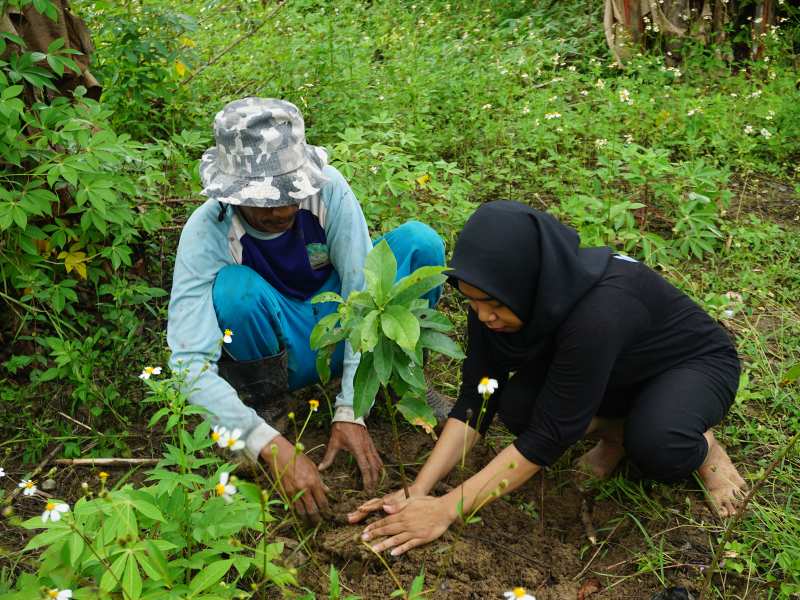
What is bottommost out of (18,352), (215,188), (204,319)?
(18,352)

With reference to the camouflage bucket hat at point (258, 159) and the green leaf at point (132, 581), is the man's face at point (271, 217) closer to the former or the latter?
the camouflage bucket hat at point (258, 159)

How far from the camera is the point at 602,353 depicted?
2.04m

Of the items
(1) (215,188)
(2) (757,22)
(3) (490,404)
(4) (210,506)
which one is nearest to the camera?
(4) (210,506)

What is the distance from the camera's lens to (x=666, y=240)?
3.69 meters

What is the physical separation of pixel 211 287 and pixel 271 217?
1.07ft

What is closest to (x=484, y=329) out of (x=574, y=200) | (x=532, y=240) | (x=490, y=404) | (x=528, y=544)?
(x=490, y=404)

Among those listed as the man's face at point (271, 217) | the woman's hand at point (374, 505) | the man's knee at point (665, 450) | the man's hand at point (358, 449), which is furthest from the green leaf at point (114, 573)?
the man's knee at point (665, 450)

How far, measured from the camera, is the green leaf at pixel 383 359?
187cm

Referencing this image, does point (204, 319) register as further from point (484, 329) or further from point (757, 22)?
point (757, 22)

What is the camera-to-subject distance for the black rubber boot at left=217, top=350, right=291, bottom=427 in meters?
2.54

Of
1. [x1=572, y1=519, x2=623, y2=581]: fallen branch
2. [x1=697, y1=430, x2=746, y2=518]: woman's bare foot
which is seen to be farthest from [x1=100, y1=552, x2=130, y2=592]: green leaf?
[x1=697, y1=430, x2=746, y2=518]: woman's bare foot

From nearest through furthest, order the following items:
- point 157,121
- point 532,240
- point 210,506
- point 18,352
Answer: point 210,506 < point 532,240 < point 18,352 < point 157,121

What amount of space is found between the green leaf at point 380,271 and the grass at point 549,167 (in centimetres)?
102

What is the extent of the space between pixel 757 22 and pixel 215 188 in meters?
4.72
